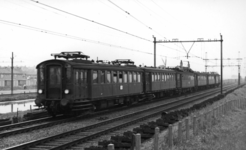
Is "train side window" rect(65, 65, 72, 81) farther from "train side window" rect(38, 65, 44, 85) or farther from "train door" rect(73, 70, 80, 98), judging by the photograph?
"train side window" rect(38, 65, 44, 85)

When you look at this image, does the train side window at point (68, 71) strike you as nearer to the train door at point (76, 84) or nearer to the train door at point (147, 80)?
the train door at point (76, 84)

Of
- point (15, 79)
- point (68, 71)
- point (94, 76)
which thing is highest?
point (15, 79)

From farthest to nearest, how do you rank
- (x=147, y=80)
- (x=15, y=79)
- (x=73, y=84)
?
(x=15, y=79) < (x=147, y=80) < (x=73, y=84)

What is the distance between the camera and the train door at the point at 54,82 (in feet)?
55.0

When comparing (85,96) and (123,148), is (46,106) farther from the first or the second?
(123,148)

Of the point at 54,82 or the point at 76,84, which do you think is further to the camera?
the point at 54,82

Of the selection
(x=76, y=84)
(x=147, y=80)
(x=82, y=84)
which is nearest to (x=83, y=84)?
(x=82, y=84)

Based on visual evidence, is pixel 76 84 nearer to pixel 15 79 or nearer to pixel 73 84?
pixel 73 84

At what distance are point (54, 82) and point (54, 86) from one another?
22 cm

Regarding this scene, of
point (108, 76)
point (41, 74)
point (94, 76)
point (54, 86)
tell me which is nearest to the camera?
point (54, 86)

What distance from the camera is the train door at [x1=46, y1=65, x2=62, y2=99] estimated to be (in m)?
16.8

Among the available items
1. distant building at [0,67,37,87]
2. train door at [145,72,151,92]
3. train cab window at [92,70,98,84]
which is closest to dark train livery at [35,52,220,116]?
train cab window at [92,70,98,84]

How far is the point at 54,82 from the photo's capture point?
17.0 metres

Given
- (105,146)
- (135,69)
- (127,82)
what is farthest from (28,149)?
(135,69)
